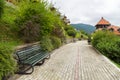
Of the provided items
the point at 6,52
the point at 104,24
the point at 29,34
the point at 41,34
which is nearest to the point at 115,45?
the point at 41,34

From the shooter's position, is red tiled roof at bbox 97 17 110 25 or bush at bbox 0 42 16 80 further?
red tiled roof at bbox 97 17 110 25

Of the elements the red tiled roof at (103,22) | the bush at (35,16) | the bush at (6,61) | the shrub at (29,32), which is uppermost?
the red tiled roof at (103,22)

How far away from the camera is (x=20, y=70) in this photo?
8391 millimetres

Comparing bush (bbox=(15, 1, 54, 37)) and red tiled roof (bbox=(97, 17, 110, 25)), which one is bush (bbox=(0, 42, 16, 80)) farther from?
red tiled roof (bbox=(97, 17, 110, 25))

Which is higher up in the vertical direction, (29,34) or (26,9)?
(26,9)

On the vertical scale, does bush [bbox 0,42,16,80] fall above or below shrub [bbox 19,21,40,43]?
below

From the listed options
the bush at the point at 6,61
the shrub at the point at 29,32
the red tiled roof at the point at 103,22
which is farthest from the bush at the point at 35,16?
the red tiled roof at the point at 103,22

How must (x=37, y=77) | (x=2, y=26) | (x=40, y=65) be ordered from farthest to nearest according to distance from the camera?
(x=2, y=26) < (x=40, y=65) < (x=37, y=77)

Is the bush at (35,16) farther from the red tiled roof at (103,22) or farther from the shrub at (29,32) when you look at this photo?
the red tiled roof at (103,22)

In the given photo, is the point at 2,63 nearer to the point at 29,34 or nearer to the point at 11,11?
the point at 29,34

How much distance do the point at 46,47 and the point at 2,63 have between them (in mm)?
7213

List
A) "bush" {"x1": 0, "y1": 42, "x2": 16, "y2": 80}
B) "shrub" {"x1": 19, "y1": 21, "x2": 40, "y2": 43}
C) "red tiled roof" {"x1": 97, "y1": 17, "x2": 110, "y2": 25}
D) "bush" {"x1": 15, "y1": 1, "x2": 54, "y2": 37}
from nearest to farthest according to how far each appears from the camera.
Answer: "bush" {"x1": 0, "y1": 42, "x2": 16, "y2": 80} < "shrub" {"x1": 19, "y1": 21, "x2": 40, "y2": 43} < "bush" {"x1": 15, "y1": 1, "x2": 54, "y2": 37} < "red tiled roof" {"x1": 97, "y1": 17, "x2": 110, "y2": 25}

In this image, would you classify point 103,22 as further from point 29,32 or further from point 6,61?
point 6,61

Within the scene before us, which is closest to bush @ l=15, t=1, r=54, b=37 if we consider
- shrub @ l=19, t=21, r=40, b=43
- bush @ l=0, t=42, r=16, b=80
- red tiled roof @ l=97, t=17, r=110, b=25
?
shrub @ l=19, t=21, r=40, b=43
